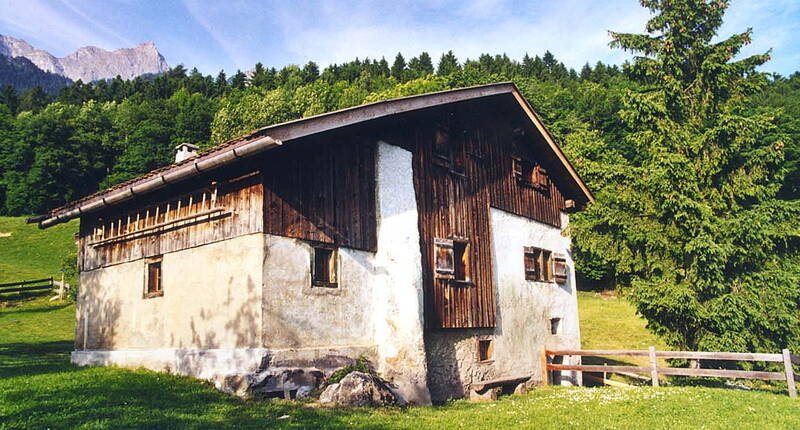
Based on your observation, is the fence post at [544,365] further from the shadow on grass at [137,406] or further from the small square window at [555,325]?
the shadow on grass at [137,406]

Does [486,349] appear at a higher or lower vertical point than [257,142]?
lower

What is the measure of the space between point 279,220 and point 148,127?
6600 cm

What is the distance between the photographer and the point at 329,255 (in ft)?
40.2

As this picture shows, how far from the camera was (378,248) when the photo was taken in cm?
1327

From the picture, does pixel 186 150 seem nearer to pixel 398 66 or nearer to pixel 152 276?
pixel 152 276

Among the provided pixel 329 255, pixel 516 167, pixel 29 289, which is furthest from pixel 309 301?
pixel 29 289

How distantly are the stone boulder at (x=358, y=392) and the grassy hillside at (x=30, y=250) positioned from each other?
3419 cm

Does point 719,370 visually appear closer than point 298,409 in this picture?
No

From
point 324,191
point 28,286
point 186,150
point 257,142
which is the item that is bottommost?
point 28,286

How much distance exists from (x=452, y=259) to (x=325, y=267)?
3856mm

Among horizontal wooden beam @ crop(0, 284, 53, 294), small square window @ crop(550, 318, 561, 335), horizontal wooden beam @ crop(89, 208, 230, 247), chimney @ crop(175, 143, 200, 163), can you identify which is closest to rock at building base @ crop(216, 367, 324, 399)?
horizontal wooden beam @ crop(89, 208, 230, 247)

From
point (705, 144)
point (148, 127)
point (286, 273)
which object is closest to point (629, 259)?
point (705, 144)

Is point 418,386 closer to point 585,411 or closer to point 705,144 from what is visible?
point 585,411

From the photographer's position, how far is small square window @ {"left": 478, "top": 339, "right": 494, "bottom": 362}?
15.5 m
